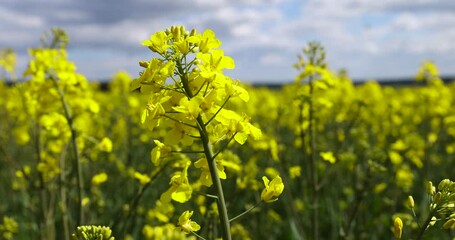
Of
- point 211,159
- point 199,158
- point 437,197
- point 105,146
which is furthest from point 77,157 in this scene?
point 437,197

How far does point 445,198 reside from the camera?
2.06m

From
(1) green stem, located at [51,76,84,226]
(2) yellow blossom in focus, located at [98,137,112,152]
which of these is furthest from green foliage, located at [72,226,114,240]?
(2) yellow blossom in focus, located at [98,137,112,152]

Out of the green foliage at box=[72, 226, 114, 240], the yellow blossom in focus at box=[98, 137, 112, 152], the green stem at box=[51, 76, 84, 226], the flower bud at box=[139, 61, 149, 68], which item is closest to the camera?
the green foliage at box=[72, 226, 114, 240]

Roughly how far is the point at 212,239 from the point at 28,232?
135 inches

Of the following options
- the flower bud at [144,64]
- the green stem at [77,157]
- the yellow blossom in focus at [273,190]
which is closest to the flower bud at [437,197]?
the yellow blossom in focus at [273,190]

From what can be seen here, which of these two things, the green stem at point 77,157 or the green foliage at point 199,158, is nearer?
the green foliage at point 199,158

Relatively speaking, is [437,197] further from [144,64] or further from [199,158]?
[144,64]

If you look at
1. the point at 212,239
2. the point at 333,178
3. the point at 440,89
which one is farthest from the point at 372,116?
the point at 212,239

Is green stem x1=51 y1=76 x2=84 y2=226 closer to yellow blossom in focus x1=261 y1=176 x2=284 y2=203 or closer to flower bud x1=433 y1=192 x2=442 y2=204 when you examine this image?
yellow blossom in focus x1=261 y1=176 x2=284 y2=203

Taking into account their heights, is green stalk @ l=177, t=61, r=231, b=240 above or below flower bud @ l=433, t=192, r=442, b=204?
above

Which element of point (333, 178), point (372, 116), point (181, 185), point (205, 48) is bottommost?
point (333, 178)

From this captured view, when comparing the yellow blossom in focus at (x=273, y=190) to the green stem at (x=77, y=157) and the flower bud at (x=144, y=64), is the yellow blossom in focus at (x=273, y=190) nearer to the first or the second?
the flower bud at (x=144, y=64)

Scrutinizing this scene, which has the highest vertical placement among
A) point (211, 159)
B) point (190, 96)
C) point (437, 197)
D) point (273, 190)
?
point (190, 96)

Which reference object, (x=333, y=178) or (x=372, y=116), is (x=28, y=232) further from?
(x=372, y=116)
